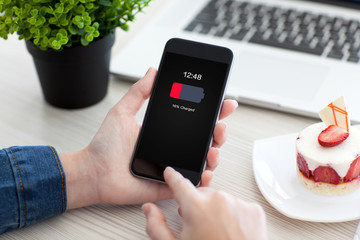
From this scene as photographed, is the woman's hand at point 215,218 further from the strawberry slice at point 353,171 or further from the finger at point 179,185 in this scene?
the strawberry slice at point 353,171

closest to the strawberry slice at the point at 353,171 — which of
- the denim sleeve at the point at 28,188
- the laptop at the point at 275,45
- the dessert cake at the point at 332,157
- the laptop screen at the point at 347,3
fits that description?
the dessert cake at the point at 332,157

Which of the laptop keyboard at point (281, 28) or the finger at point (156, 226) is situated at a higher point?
the laptop keyboard at point (281, 28)

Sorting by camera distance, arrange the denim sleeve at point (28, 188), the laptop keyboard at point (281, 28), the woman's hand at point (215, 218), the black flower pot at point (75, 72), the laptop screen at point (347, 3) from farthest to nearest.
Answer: the laptop screen at point (347, 3)
the laptop keyboard at point (281, 28)
the black flower pot at point (75, 72)
the denim sleeve at point (28, 188)
the woman's hand at point (215, 218)

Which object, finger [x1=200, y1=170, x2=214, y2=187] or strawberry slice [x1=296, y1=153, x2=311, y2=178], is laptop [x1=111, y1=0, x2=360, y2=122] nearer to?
strawberry slice [x1=296, y1=153, x2=311, y2=178]

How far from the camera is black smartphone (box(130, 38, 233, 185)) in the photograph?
2.31ft

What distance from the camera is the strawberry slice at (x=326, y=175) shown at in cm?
70

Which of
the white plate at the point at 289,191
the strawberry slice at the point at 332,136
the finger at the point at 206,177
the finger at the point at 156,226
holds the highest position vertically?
the strawberry slice at the point at 332,136

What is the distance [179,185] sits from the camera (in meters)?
0.63

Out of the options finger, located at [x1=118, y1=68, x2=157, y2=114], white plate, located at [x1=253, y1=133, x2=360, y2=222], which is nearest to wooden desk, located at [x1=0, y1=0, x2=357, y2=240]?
white plate, located at [x1=253, y1=133, x2=360, y2=222]

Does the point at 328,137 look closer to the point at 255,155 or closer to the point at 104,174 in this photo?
the point at 255,155

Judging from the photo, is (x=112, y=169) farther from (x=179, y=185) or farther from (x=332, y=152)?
(x=332, y=152)

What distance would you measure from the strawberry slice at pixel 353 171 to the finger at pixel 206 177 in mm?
204

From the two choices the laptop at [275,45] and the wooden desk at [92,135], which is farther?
the laptop at [275,45]

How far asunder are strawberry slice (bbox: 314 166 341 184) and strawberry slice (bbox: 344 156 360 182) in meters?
0.01
